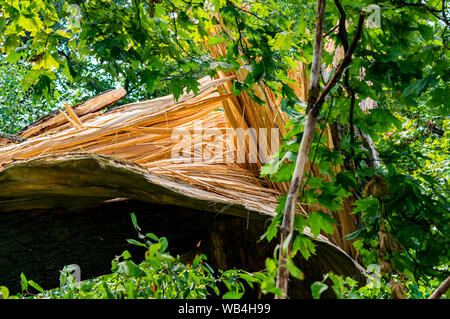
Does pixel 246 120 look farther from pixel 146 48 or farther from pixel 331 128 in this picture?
pixel 146 48

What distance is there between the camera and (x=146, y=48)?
3.90 ft

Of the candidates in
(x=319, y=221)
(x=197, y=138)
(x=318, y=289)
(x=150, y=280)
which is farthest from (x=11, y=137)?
(x=318, y=289)

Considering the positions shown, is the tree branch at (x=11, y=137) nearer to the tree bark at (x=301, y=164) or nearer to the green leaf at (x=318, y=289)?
the tree bark at (x=301, y=164)

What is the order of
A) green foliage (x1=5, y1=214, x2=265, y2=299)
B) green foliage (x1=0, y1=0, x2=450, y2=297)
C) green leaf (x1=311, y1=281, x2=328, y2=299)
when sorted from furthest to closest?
1. green foliage (x1=0, y1=0, x2=450, y2=297)
2. green foliage (x1=5, y1=214, x2=265, y2=299)
3. green leaf (x1=311, y1=281, x2=328, y2=299)

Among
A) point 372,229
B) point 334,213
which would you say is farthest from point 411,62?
point 334,213

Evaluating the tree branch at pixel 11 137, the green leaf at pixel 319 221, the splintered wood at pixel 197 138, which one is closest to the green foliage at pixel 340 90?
the green leaf at pixel 319 221

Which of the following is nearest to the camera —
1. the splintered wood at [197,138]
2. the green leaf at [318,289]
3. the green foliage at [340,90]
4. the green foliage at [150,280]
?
the green leaf at [318,289]

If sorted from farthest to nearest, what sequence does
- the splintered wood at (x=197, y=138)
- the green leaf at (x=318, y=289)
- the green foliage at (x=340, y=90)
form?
the splintered wood at (x=197, y=138), the green foliage at (x=340, y=90), the green leaf at (x=318, y=289)

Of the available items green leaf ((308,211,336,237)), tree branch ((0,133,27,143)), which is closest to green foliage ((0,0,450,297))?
green leaf ((308,211,336,237))

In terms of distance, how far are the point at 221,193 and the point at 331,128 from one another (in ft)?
2.31

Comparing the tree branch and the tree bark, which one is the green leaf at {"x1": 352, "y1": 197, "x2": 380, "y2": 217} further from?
the tree branch

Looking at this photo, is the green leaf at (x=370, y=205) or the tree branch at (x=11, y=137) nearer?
the green leaf at (x=370, y=205)

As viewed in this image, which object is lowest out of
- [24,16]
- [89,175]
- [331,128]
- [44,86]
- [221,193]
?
[221,193]

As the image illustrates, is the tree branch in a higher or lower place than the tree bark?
higher
